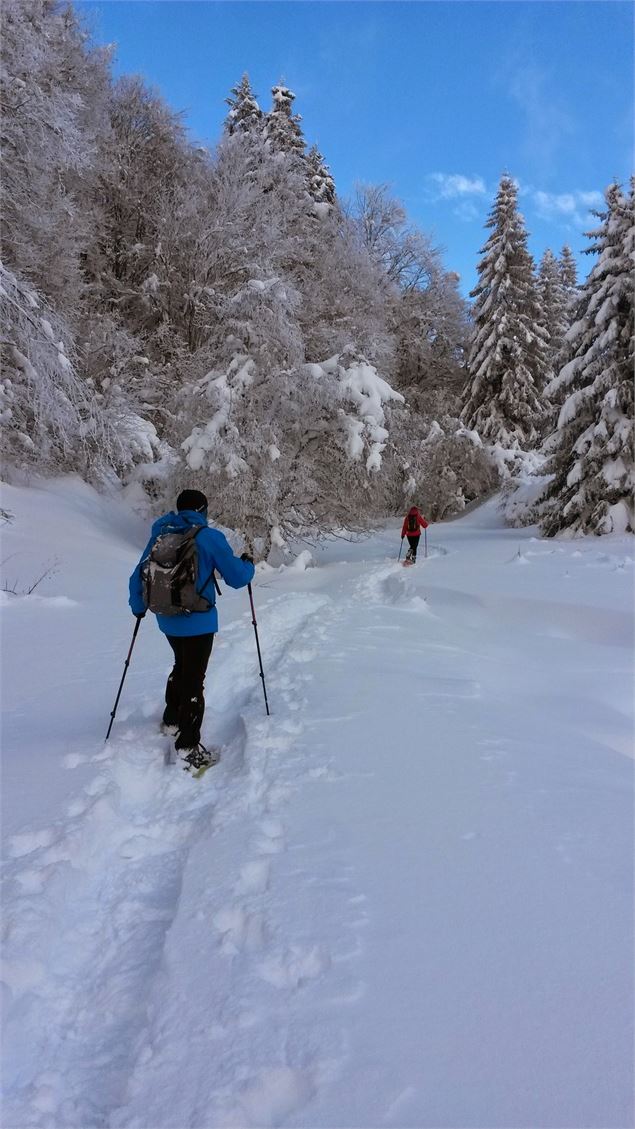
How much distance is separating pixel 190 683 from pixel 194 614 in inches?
20.4

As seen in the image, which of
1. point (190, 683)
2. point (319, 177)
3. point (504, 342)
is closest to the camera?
point (190, 683)

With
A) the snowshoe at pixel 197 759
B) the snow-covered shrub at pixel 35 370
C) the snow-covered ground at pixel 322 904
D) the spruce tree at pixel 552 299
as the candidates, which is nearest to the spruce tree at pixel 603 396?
the snow-covered ground at pixel 322 904

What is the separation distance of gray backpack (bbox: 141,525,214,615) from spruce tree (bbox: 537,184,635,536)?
14981mm

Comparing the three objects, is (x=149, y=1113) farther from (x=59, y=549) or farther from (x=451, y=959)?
(x=59, y=549)

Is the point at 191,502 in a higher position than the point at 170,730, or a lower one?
higher

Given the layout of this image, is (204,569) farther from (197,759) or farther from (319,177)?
(319,177)

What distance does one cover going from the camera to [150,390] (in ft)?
51.0

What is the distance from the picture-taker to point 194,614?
397cm

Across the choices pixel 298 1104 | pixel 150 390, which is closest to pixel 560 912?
pixel 298 1104

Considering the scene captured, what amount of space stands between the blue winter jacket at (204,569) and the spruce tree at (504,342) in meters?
24.2

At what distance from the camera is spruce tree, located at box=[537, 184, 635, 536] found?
15812mm

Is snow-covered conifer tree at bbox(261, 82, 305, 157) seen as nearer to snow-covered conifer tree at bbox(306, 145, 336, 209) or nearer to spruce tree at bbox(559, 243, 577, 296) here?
snow-covered conifer tree at bbox(306, 145, 336, 209)

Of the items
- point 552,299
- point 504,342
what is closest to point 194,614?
point 504,342

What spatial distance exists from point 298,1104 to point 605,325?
19233 mm
